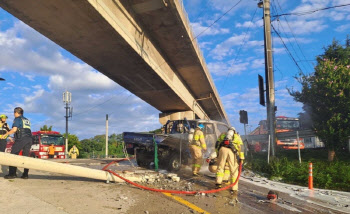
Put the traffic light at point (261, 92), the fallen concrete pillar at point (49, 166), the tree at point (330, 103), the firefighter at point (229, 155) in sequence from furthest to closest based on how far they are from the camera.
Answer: the traffic light at point (261, 92) → the tree at point (330, 103) → the firefighter at point (229, 155) → the fallen concrete pillar at point (49, 166)

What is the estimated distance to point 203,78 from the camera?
2011 centimetres

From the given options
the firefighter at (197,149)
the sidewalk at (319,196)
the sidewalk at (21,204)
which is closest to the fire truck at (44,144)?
the firefighter at (197,149)

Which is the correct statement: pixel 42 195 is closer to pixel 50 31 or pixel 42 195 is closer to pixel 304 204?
pixel 304 204

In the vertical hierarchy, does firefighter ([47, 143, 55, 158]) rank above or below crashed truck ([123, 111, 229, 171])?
below

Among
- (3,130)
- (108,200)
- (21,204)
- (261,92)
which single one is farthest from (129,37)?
(21,204)

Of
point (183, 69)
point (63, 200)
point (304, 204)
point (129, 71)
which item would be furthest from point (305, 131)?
point (63, 200)

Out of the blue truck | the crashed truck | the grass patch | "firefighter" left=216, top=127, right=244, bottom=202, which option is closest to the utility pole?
the grass patch

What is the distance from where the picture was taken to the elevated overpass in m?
9.19

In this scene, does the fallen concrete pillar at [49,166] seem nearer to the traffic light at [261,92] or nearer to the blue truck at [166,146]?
the blue truck at [166,146]

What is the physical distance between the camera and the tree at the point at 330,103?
12.6 meters

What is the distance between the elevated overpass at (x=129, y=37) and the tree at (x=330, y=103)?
640 cm

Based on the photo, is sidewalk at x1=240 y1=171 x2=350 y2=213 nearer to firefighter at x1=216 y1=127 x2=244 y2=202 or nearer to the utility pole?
firefighter at x1=216 y1=127 x2=244 y2=202

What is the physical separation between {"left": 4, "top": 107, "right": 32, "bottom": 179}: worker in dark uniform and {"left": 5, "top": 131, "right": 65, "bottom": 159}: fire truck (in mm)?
15453

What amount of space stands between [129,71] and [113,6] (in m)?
4.62
